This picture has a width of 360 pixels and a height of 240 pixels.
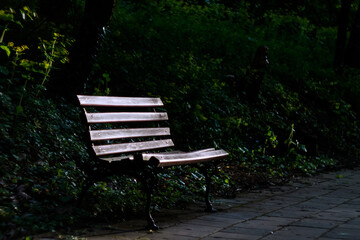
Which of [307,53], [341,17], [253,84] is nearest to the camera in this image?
[253,84]

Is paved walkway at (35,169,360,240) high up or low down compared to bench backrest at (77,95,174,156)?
down

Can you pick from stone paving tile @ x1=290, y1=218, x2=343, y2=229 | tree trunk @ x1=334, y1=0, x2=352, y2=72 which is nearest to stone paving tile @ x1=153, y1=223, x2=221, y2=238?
stone paving tile @ x1=290, y1=218, x2=343, y2=229

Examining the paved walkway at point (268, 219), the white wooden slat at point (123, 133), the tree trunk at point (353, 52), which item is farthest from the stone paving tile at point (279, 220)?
the tree trunk at point (353, 52)

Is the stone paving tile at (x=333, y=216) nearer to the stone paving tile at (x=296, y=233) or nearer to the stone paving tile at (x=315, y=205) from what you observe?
the stone paving tile at (x=315, y=205)

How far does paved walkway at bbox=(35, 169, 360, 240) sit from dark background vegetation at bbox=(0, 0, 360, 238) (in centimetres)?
41

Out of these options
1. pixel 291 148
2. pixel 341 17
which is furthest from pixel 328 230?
pixel 341 17

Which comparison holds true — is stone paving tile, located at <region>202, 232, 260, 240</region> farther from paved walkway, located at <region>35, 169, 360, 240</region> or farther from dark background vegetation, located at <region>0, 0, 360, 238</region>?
dark background vegetation, located at <region>0, 0, 360, 238</region>

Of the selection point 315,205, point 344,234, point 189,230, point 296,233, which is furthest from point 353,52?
point 189,230

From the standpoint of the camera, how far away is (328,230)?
4492 mm

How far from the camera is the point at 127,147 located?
5.22 m

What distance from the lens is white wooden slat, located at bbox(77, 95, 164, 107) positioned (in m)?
4.74

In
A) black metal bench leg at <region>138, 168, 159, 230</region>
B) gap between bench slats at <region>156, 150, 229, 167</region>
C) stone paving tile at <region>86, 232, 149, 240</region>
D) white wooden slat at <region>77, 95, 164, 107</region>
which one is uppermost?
white wooden slat at <region>77, 95, 164, 107</region>

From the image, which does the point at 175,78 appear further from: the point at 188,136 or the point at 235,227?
the point at 235,227

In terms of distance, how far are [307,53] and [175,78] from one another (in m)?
9.06
